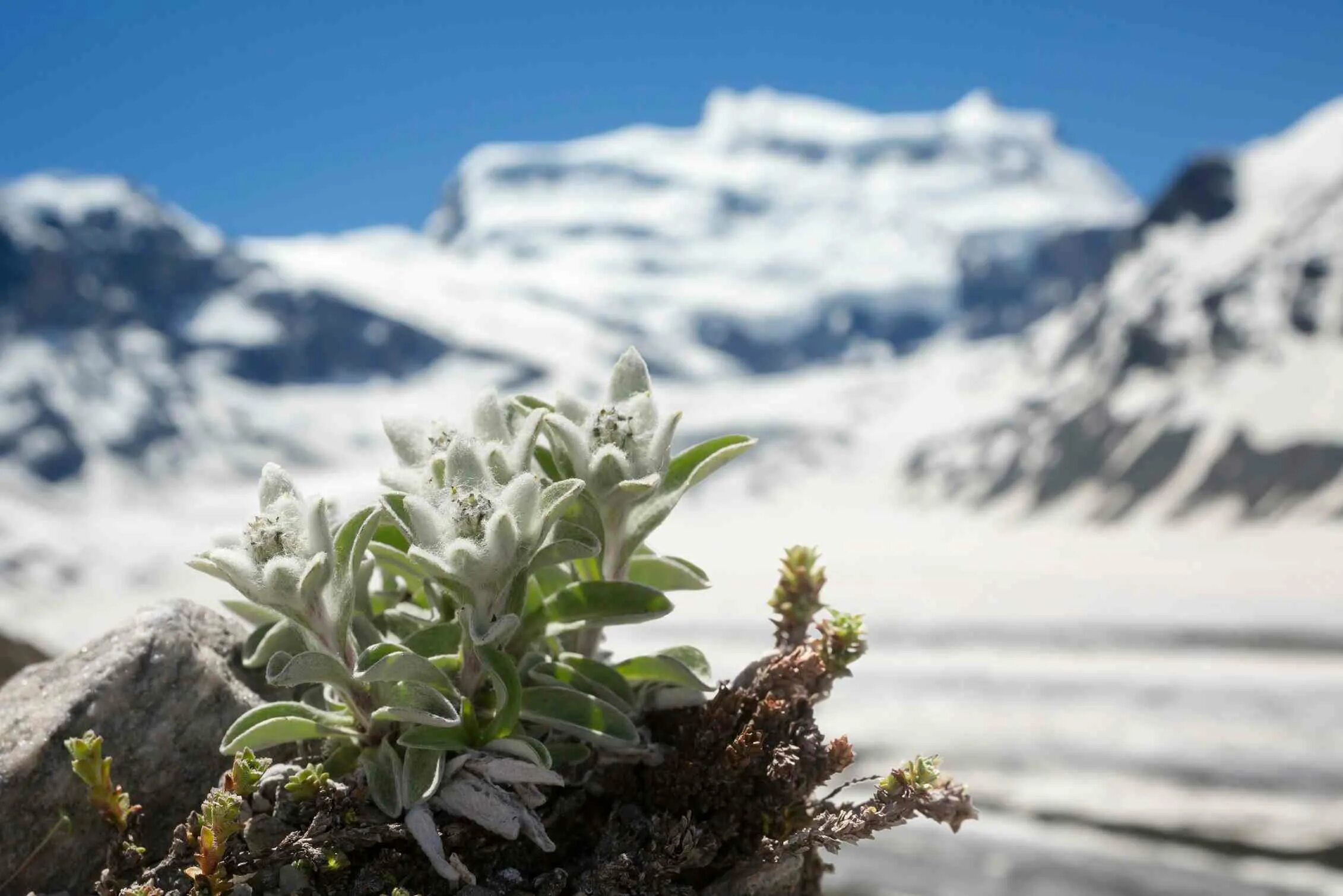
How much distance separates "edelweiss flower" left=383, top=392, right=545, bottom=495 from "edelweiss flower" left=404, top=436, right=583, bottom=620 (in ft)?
0.32

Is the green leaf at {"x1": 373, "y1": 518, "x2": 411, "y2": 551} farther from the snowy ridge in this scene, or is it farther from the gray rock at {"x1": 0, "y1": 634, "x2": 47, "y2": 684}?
the snowy ridge

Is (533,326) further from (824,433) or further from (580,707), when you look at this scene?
(580,707)

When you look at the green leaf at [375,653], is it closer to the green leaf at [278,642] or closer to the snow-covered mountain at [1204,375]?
the green leaf at [278,642]

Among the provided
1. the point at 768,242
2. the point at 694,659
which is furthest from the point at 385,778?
the point at 768,242

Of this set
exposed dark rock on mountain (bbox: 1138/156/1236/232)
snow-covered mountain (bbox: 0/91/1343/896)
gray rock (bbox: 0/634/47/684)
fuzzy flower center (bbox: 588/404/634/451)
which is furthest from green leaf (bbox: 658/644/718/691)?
exposed dark rock on mountain (bbox: 1138/156/1236/232)

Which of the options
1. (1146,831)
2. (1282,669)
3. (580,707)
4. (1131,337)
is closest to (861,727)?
(1146,831)

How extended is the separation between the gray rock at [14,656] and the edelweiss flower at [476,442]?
2.32m

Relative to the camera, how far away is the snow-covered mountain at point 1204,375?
35938 millimetres

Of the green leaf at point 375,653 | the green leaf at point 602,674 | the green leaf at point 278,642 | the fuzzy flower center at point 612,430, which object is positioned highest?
the fuzzy flower center at point 612,430

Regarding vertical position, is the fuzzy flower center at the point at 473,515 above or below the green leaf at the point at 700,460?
below

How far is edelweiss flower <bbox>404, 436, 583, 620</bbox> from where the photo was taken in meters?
2.01

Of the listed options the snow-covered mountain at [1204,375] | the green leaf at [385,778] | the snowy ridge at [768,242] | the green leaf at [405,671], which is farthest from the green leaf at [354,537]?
the snowy ridge at [768,242]

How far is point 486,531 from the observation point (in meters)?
2.03

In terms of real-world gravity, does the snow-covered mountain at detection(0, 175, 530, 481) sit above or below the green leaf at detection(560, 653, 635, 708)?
above
